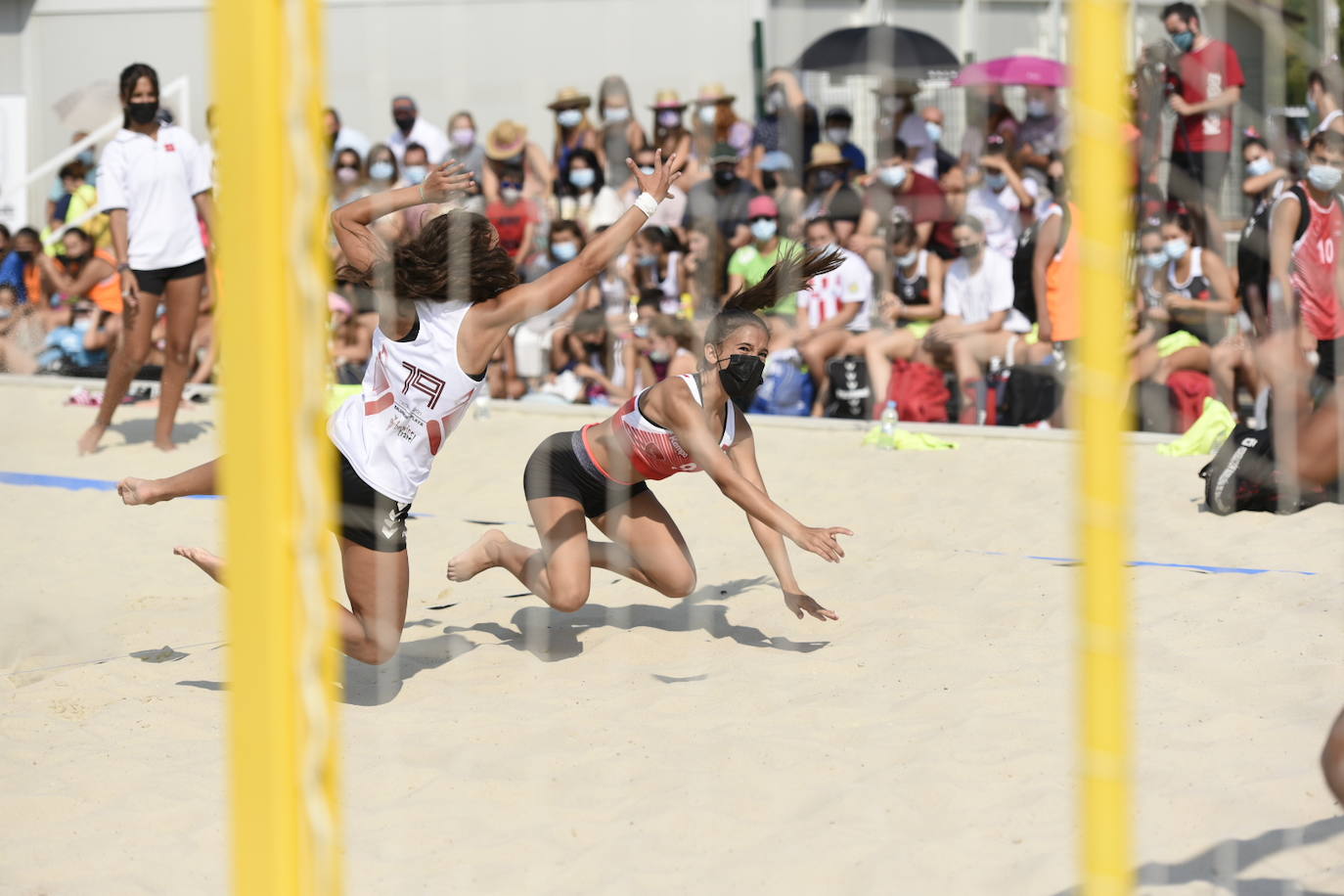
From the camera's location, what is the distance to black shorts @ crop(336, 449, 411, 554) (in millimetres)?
3818

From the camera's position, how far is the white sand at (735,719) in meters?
2.85

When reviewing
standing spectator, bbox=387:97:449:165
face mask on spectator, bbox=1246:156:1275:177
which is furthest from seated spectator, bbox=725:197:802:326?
face mask on spectator, bbox=1246:156:1275:177

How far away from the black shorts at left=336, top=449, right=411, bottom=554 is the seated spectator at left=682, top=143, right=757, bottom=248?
210 inches

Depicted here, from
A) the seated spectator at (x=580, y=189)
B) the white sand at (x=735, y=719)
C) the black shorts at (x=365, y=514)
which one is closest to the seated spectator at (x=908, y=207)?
the seated spectator at (x=580, y=189)

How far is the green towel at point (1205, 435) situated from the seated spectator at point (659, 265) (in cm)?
325

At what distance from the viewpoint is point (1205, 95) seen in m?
7.41

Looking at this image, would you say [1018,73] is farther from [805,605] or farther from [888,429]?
[805,605]

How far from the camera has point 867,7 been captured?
1222 centimetres

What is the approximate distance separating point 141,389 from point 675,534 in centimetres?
552

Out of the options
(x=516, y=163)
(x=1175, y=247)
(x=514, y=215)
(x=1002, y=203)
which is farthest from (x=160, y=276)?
(x=1175, y=247)

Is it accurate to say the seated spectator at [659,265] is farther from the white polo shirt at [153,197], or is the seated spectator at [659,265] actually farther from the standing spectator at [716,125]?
the white polo shirt at [153,197]

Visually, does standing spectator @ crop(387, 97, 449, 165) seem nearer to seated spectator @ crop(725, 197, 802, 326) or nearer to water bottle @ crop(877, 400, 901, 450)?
seated spectator @ crop(725, 197, 802, 326)

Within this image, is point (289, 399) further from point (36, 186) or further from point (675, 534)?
point (36, 186)

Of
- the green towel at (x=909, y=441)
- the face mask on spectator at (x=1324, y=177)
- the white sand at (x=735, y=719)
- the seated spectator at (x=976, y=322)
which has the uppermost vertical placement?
the face mask on spectator at (x=1324, y=177)
